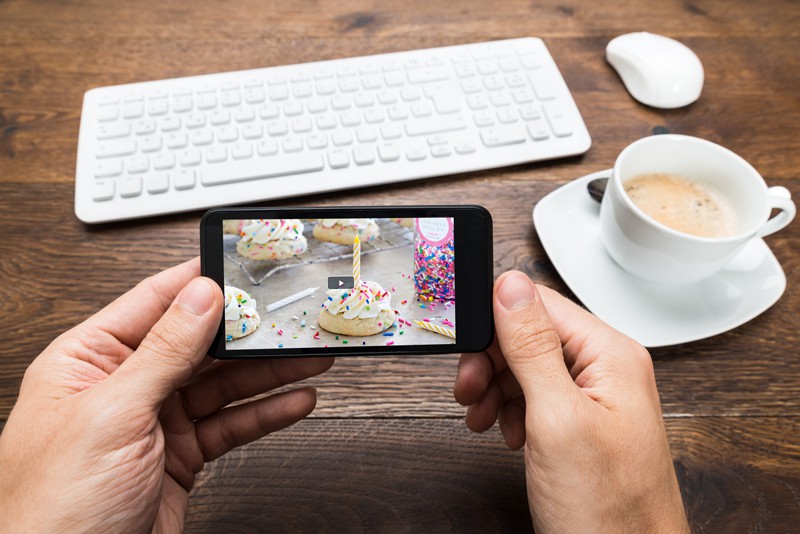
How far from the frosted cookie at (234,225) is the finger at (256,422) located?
0.55ft

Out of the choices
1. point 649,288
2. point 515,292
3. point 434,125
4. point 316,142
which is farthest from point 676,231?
point 316,142

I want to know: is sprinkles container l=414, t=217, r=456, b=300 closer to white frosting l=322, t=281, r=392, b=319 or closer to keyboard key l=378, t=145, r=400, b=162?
white frosting l=322, t=281, r=392, b=319

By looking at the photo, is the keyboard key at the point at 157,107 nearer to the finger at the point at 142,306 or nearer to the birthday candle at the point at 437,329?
the finger at the point at 142,306

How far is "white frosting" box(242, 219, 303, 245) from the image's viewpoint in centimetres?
51

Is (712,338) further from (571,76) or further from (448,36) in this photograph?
(448,36)

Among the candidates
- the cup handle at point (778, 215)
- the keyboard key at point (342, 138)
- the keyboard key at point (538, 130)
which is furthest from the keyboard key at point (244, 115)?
the cup handle at point (778, 215)

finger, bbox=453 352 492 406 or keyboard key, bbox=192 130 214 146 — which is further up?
keyboard key, bbox=192 130 214 146

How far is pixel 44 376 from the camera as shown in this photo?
1.61ft

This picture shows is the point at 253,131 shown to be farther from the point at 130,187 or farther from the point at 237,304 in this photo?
the point at 237,304

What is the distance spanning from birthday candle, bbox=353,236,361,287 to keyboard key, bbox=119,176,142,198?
30 cm

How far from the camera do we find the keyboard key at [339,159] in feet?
2.32

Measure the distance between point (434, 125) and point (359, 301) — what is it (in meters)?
0.31

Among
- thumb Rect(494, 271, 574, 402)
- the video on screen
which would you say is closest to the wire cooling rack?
the video on screen

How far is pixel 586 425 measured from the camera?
448mm
